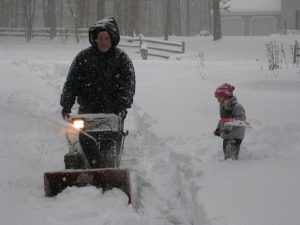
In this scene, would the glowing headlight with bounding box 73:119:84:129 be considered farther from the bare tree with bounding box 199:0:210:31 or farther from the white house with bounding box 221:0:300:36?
the bare tree with bounding box 199:0:210:31

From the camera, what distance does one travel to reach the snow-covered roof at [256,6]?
49.1 metres

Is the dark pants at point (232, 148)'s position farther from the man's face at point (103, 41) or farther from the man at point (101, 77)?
the man's face at point (103, 41)

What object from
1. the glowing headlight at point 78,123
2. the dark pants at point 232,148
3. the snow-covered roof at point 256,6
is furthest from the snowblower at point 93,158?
the snow-covered roof at point 256,6

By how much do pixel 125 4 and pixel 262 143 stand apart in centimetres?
3681

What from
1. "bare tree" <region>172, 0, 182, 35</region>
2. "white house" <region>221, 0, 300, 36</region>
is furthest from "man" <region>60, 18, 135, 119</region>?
"bare tree" <region>172, 0, 182, 35</region>

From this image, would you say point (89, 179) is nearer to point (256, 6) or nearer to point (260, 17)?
point (256, 6)

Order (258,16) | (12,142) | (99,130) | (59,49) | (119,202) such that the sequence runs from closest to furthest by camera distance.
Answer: (119,202), (99,130), (12,142), (59,49), (258,16)

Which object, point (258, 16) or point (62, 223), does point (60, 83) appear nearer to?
point (62, 223)

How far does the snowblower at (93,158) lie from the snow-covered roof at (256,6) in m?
45.8

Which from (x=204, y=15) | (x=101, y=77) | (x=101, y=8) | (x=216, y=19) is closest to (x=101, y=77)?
(x=101, y=77)

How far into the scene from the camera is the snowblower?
5102mm

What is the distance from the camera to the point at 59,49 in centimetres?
3186

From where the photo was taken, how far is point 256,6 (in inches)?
1944

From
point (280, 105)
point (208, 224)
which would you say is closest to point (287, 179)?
point (208, 224)
